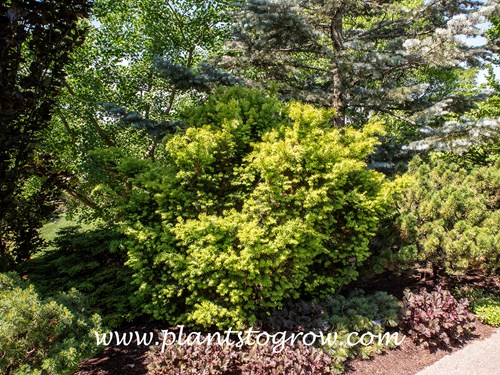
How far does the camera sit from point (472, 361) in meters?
4.38

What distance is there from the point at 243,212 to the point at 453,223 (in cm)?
367

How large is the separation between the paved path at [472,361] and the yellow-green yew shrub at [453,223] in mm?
1045

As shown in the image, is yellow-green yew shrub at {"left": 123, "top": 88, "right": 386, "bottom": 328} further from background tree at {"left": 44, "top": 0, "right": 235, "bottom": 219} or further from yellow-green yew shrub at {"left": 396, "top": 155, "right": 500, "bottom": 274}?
background tree at {"left": 44, "top": 0, "right": 235, "bottom": 219}

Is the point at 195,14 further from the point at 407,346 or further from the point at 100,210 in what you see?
the point at 407,346

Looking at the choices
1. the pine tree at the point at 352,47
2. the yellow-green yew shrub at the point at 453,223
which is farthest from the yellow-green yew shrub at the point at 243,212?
the pine tree at the point at 352,47

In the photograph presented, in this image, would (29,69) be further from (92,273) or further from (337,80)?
(337,80)

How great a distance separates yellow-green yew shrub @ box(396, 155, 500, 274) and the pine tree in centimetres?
183

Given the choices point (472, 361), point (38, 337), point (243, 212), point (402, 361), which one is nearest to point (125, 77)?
point (243, 212)

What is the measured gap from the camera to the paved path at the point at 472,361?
4.18 m

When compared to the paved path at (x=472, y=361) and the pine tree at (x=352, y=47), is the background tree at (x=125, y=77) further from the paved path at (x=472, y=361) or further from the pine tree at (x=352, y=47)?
the paved path at (x=472, y=361)

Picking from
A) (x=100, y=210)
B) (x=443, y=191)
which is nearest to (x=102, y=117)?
(x=100, y=210)

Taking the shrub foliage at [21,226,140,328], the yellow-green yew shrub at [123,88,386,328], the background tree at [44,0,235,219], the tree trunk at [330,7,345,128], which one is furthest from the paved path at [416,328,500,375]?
the background tree at [44,0,235,219]

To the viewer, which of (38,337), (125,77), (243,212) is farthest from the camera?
(125,77)

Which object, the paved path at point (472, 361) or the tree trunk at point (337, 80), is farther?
the tree trunk at point (337, 80)
